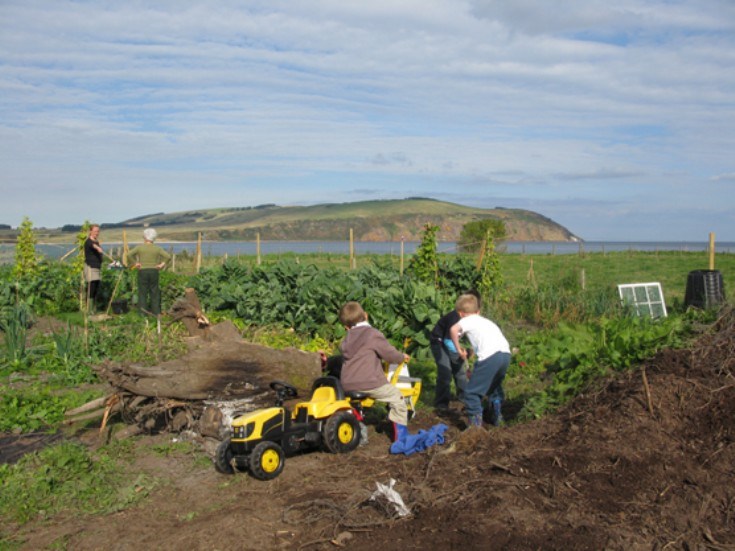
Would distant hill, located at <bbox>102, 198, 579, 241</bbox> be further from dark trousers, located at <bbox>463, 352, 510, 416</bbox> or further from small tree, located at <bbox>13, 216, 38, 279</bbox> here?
dark trousers, located at <bbox>463, 352, 510, 416</bbox>

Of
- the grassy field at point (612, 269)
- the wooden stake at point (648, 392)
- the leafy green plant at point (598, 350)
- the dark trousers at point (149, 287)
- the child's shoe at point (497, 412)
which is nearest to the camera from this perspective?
the wooden stake at point (648, 392)

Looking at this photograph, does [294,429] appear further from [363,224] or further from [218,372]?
[363,224]

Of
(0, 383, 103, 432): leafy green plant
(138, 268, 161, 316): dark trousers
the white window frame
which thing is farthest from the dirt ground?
the white window frame

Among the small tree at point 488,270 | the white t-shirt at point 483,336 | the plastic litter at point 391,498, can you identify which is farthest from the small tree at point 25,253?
the plastic litter at point 391,498

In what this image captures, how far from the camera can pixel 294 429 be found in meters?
5.90

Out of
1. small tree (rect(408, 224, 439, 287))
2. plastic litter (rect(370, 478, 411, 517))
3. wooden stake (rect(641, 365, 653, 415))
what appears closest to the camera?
plastic litter (rect(370, 478, 411, 517))

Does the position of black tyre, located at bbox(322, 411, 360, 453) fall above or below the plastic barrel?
below

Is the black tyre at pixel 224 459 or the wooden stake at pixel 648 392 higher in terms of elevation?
the wooden stake at pixel 648 392

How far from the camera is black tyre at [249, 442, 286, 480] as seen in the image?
17.7ft

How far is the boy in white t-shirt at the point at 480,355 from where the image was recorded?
6.50 m

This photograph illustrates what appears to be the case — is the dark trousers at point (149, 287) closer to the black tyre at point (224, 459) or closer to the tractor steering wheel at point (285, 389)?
the tractor steering wheel at point (285, 389)

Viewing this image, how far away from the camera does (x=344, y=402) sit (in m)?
6.30

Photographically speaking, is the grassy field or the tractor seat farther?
the grassy field

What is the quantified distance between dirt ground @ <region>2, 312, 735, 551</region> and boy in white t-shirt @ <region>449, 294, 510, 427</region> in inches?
22.2
